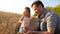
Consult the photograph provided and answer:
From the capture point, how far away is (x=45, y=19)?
4.31 m

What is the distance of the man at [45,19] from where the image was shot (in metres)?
4.19

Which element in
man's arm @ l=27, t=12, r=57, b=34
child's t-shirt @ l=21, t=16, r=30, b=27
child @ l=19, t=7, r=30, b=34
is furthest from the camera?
child's t-shirt @ l=21, t=16, r=30, b=27

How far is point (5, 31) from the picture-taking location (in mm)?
7789

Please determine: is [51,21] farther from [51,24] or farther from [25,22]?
[25,22]

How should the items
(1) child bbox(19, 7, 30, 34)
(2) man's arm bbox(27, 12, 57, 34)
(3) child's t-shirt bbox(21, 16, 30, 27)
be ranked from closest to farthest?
1. (2) man's arm bbox(27, 12, 57, 34)
2. (1) child bbox(19, 7, 30, 34)
3. (3) child's t-shirt bbox(21, 16, 30, 27)

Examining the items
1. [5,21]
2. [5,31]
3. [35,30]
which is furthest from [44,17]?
[5,21]

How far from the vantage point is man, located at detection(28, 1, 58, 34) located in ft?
13.7

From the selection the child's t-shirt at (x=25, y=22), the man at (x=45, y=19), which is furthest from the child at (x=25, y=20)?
the man at (x=45, y=19)

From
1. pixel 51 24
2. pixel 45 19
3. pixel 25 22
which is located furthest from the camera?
pixel 25 22

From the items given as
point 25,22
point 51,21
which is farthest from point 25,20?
point 51,21

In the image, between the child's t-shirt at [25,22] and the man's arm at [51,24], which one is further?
the child's t-shirt at [25,22]

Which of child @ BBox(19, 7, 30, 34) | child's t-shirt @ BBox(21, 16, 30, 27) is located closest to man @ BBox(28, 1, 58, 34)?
child @ BBox(19, 7, 30, 34)

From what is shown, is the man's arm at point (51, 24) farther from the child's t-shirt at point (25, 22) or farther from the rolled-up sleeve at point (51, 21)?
the child's t-shirt at point (25, 22)

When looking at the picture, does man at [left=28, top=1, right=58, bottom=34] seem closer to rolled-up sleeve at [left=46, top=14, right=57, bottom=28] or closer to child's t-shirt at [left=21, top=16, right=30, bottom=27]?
rolled-up sleeve at [left=46, top=14, right=57, bottom=28]
